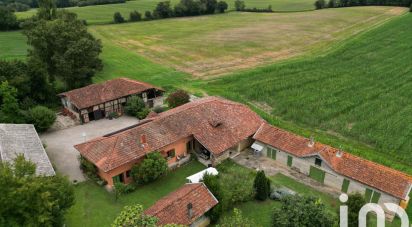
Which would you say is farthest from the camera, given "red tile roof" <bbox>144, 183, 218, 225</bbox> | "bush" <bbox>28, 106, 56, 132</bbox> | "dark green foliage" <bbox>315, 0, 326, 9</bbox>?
"dark green foliage" <bbox>315, 0, 326, 9</bbox>

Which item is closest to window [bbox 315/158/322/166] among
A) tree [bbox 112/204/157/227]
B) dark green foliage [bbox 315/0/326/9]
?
tree [bbox 112/204/157/227]

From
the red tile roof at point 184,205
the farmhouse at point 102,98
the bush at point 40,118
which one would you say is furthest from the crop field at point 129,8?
the red tile roof at point 184,205

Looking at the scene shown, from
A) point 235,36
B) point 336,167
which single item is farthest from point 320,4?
Result: point 336,167

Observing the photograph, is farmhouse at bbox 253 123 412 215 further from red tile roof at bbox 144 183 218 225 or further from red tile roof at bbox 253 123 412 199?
red tile roof at bbox 144 183 218 225

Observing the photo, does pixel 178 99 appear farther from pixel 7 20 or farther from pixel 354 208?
pixel 7 20

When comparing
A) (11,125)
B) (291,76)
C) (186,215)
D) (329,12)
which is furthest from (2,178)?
(329,12)

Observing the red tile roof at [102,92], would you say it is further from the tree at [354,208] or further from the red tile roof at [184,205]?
the tree at [354,208]

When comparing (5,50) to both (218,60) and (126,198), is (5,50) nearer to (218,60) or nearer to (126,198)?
(218,60)
